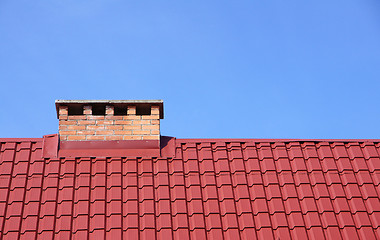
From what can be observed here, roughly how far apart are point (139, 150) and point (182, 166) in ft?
2.26

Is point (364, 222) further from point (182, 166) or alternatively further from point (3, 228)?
point (3, 228)

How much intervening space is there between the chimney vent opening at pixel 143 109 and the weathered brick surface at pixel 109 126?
71 mm

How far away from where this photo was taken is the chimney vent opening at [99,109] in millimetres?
8523

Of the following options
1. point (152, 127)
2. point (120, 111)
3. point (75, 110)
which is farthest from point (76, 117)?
point (152, 127)

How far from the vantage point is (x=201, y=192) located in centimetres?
749

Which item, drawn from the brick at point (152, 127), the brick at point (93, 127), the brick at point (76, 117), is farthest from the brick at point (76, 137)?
the brick at point (152, 127)

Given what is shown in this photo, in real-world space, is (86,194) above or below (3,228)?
above

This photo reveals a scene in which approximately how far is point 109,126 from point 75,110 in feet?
1.87

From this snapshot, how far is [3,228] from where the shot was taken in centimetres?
680

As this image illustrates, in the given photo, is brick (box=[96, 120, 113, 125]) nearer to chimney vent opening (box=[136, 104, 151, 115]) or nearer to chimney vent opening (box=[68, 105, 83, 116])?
chimney vent opening (box=[68, 105, 83, 116])

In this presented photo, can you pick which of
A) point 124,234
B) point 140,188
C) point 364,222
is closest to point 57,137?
point 140,188

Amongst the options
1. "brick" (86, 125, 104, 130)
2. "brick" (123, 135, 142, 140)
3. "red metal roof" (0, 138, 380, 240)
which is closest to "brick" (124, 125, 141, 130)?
"brick" (123, 135, 142, 140)

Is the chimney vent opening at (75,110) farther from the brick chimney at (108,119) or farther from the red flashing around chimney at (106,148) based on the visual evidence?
the red flashing around chimney at (106,148)

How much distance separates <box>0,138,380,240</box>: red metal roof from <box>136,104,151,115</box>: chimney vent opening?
0.75m
